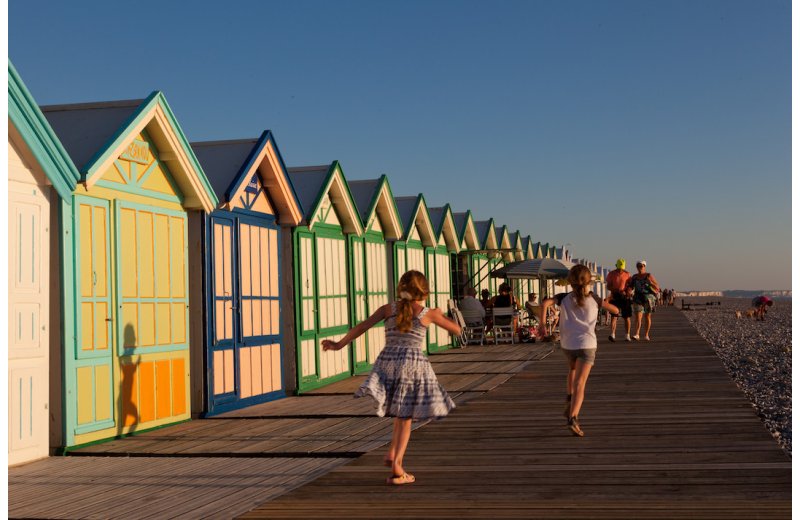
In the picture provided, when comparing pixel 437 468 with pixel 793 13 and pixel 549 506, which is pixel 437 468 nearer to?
pixel 549 506

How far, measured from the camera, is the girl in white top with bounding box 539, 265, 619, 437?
25.7ft

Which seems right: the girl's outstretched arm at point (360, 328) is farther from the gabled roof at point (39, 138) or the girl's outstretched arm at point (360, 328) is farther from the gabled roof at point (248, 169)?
the gabled roof at point (248, 169)

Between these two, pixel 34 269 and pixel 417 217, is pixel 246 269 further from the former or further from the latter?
pixel 417 217

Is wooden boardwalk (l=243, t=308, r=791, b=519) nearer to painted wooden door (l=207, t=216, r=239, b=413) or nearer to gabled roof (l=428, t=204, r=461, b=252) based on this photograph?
painted wooden door (l=207, t=216, r=239, b=413)

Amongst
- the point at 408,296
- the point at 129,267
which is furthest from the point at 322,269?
the point at 408,296

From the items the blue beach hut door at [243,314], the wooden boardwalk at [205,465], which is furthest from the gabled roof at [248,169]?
the wooden boardwalk at [205,465]

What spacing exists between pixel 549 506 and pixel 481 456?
5.60 ft

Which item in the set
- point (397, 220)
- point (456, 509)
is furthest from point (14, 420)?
point (397, 220)

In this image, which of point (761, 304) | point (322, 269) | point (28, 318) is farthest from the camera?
point (761, 304)

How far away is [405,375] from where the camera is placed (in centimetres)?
599

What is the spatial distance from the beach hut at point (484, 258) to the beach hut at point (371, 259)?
20.7 feet

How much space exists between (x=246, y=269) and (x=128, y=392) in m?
2.65

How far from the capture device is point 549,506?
203 inches

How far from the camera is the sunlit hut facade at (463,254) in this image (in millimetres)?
23094
